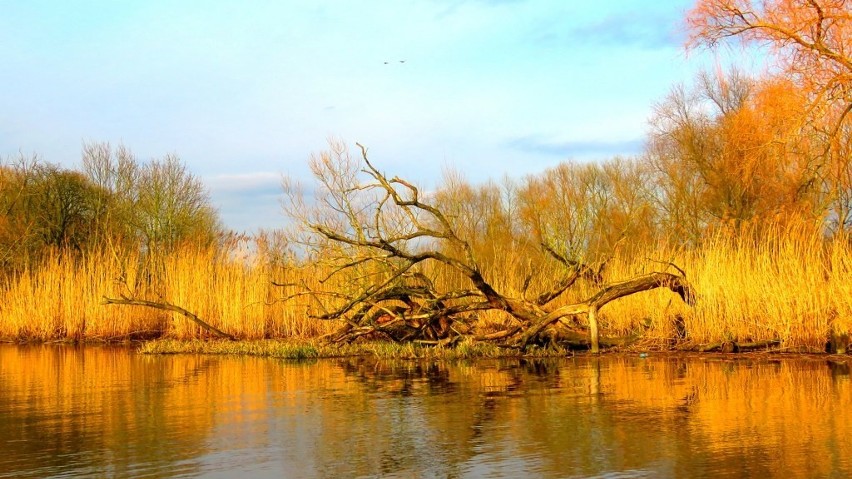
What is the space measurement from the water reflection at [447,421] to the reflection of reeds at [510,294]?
0.86 m

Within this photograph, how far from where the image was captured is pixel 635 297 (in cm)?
1387

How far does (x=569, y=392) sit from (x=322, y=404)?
8.87 feet

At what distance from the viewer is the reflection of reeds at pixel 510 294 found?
39.2ft

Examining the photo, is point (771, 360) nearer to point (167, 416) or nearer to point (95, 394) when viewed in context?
point (167, 416)

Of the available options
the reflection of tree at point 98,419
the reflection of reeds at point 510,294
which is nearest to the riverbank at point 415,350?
the reflection of reeds at point 510,294

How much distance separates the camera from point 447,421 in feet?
24.4

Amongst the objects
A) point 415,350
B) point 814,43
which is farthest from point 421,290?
point 814,43

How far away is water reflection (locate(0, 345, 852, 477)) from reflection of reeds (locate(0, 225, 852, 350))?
86 centimetres

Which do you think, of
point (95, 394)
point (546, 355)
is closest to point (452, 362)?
point (546, 355)

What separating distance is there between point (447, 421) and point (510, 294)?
806cm

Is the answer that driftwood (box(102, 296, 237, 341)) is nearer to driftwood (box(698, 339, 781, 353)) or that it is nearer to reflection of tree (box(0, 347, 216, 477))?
reflection of tree (box(0, 347, 216, 477))

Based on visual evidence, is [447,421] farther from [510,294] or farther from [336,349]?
[510,294]

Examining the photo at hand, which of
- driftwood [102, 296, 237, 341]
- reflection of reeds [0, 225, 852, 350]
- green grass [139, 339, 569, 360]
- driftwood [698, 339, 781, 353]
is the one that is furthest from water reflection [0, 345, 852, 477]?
driftwood [102, 296, 237, 341]

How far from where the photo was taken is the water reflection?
18.7ft
